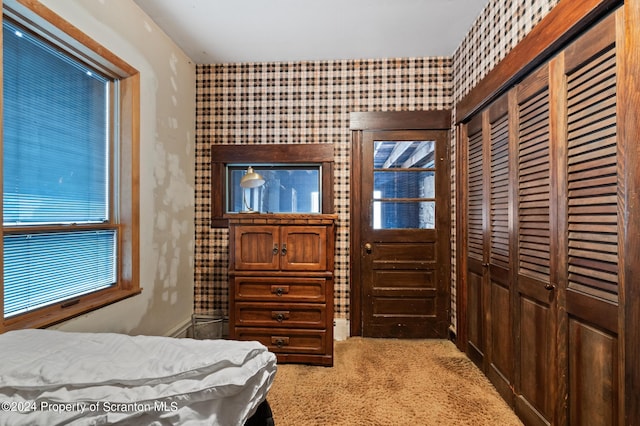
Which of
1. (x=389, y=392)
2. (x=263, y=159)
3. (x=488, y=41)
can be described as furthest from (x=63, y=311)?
(x=488, y=41)

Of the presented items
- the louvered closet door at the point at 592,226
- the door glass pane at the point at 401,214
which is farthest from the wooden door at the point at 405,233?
the louvered closet door at the point at 592,226

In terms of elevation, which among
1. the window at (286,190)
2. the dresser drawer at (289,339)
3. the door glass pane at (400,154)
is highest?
the door glass pane at (400,154)

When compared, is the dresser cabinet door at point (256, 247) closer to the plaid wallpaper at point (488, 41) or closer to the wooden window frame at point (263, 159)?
the wooden window frame at point (263, 159)

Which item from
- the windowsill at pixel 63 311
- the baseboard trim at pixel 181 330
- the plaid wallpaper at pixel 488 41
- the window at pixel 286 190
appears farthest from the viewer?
the window at pixel 286 190

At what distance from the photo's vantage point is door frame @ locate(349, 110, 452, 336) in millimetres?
2744

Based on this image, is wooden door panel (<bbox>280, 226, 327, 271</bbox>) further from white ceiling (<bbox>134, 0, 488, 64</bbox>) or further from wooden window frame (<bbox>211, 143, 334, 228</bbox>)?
white ceiling (<bbox>134, 0, 488, 64</bbox>)

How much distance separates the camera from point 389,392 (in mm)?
1913

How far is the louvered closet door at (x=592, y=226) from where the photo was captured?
43.6 inches

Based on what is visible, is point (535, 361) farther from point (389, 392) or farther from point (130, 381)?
point (130, 381)

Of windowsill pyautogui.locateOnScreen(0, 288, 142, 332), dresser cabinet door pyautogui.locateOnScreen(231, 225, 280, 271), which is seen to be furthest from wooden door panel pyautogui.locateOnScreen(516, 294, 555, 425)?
windowsill pyautogui.locateOnScreen(0, 288, 142, 332)

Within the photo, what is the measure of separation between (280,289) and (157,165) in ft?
4.41

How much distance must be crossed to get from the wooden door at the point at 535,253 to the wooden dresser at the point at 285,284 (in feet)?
3.90

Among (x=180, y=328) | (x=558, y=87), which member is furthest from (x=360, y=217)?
(x=180, y=328)

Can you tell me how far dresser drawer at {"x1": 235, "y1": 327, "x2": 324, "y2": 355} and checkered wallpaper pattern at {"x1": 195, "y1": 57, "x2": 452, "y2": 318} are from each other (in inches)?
23.0
